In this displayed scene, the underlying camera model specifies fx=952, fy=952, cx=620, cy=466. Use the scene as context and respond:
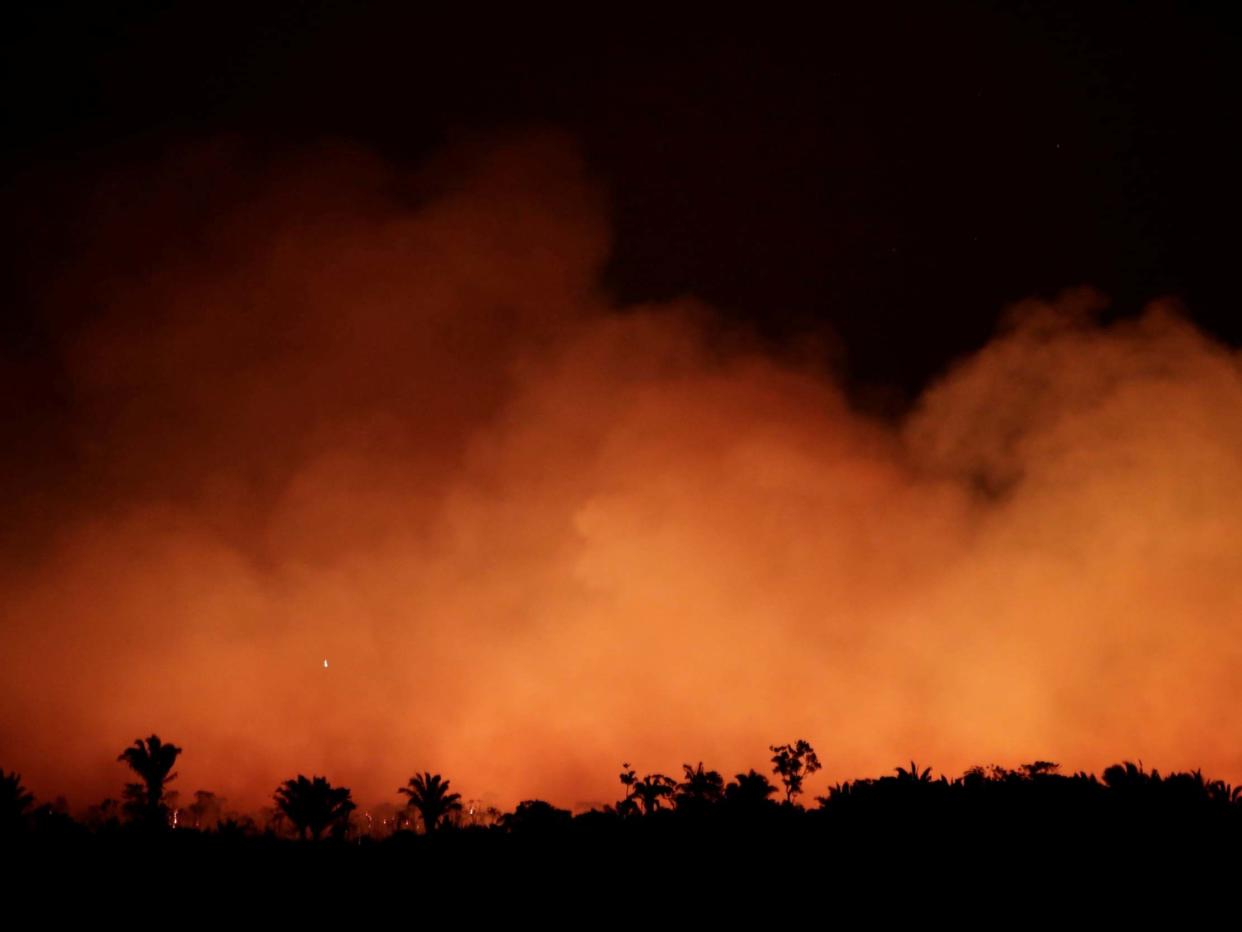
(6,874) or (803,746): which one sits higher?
(803,746)

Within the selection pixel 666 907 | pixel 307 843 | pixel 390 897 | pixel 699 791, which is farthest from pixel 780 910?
pixel 699 791

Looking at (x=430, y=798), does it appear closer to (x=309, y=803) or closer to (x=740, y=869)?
(x=309, y=803)

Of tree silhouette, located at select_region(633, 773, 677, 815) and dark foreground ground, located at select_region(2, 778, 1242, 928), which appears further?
tree silhouette, located at select_region(633, 773, 677, 815)

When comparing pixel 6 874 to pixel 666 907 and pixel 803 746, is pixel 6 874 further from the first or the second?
pixel 803 746

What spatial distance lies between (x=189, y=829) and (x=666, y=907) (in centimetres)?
1425

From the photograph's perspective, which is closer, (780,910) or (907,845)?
(780,910)

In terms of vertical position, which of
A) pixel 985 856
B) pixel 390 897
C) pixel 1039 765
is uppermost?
pixel 1039 765

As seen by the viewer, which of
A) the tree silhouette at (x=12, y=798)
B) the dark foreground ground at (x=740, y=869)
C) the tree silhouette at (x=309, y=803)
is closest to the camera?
the dark foreground ground at (x=740, y=869)

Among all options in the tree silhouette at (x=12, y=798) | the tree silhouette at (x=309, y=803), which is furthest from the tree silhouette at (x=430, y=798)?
the tree silhouette at (x=12, y=798)

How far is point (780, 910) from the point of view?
1656 centimetres

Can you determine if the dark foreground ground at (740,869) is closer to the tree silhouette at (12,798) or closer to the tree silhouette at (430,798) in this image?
the tree silhouette at (12,798)

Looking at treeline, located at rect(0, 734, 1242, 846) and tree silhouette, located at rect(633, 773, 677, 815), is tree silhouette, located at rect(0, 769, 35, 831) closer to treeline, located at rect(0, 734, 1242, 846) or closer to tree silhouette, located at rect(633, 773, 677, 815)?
treeline, located at rect(0, 734, 1242, 846)

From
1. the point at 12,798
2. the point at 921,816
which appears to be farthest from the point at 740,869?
the point at 12,798

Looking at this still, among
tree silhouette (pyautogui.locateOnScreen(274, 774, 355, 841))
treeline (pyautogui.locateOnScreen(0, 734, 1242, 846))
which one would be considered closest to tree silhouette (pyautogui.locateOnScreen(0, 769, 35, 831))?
treeline (pyautogui.locateOnScreen(0, 734, 1242, 846))
